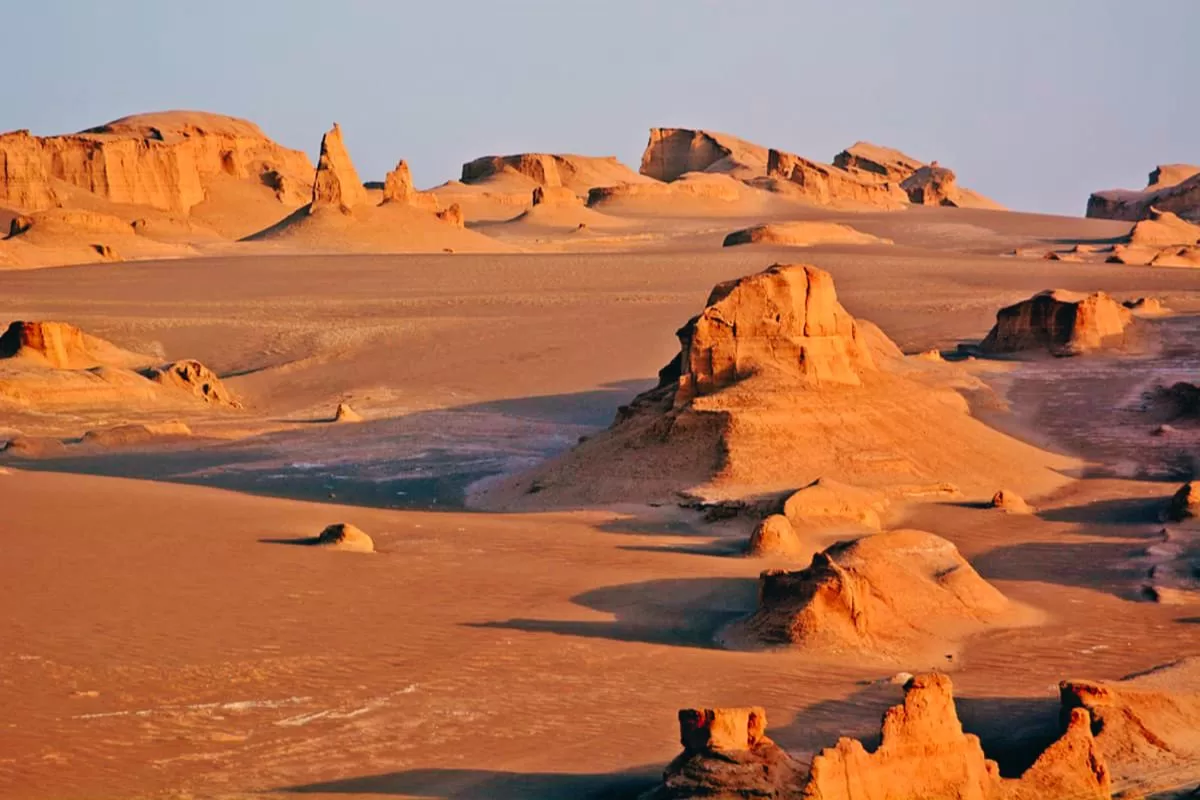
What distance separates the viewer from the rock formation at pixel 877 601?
12359 millimetres

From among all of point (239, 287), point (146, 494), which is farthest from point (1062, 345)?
point (239, 287)

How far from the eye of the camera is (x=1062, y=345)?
30.2 m

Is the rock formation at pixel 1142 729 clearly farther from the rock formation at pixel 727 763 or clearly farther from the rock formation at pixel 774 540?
the rock formation at pixel 774 540

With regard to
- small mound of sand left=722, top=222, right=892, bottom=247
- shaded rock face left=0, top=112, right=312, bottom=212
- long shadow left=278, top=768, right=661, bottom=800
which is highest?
shaded rock face left=0, top=112, right=312, bottom=212

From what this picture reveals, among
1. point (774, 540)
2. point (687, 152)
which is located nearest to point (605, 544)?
point (774, 540)

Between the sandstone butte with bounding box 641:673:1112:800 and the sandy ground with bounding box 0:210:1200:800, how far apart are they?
56 cm

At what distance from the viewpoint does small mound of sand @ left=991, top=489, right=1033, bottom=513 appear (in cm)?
1838

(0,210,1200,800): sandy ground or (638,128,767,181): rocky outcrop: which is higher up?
(638,128,767,181): rocky outcrop

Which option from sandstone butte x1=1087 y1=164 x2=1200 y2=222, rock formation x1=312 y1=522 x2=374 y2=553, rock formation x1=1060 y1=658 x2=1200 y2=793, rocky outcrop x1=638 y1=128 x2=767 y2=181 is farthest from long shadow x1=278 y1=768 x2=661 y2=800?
rocky outcrop x1=638 y1=128 x2=767 y2=181

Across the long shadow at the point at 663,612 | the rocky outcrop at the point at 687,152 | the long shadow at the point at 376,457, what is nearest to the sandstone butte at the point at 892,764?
the long shadow at the point at 663,612

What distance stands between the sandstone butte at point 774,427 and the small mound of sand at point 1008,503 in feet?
1.78

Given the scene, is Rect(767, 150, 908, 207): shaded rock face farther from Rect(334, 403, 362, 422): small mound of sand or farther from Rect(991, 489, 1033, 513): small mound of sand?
Rect(991, 489, 1033, 513): small mound of sand

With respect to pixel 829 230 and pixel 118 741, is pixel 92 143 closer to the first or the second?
pixel 829 230

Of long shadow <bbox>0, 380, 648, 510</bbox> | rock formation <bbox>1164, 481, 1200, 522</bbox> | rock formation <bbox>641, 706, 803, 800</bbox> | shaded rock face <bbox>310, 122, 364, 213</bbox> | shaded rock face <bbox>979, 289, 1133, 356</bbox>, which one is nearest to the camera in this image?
rock formation <bbox>641, 706, 803, 800</bbox>
